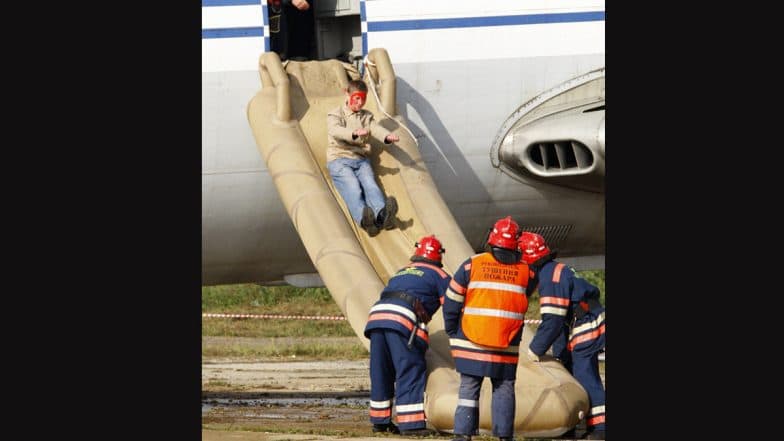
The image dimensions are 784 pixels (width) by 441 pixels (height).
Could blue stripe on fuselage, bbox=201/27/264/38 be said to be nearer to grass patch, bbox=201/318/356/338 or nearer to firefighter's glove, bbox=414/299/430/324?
firefighter's glove, bbox=414/299/430/324

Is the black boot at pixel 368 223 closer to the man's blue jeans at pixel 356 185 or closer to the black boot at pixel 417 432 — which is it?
the man's blue jeans at pixel 356 185

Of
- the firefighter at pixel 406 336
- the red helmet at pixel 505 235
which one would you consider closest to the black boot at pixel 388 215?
the firefighter at pixel 406 336

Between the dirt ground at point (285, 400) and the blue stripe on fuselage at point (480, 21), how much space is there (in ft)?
12.8

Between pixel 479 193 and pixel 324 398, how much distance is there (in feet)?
12.3

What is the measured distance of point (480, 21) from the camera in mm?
16406

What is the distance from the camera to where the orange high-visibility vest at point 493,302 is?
12.5 metres

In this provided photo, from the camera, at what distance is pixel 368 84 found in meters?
16.2

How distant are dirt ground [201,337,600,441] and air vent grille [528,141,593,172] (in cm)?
317

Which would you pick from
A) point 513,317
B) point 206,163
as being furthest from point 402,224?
point 513,317

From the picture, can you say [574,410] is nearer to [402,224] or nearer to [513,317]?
[513,317]

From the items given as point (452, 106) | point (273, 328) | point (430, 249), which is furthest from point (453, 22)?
point (273, 328)

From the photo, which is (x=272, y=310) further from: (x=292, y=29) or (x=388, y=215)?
(x=388, y=215)

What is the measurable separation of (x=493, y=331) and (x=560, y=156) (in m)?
4.47

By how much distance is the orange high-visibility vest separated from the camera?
1249 cm
